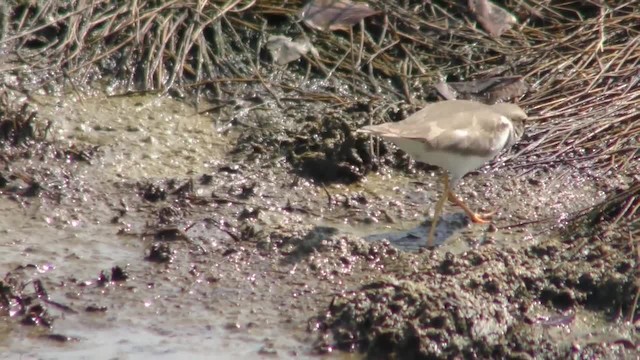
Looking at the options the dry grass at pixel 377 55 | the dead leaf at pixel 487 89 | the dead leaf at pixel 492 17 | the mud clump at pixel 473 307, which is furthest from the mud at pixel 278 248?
the dead leaf at pixel 492 17

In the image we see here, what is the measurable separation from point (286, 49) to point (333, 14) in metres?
0.47

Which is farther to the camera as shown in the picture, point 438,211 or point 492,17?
point 492,17

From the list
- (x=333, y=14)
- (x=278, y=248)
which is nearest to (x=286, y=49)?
(x=333, y=14)

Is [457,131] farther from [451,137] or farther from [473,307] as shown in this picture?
[473,307]

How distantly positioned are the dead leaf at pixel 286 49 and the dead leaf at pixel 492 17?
128 centimetres

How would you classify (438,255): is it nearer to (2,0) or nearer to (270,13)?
(270,13)

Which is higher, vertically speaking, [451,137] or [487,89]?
[451,137]

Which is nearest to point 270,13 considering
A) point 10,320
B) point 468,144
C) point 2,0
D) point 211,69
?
point 211,69

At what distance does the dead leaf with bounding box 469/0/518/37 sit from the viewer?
27.1ft

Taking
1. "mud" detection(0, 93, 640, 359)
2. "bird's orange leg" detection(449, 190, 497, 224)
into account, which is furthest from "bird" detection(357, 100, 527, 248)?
"mud" detection(0, 93, 640, 359)

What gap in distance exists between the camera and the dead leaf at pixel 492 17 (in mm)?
8273

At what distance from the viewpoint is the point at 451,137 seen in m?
6.26

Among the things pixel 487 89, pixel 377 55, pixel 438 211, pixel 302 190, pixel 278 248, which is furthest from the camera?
pixel 377 55

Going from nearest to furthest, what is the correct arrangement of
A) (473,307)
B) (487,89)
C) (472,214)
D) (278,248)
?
(473,307), (278,248), (472,214), (487,89)
